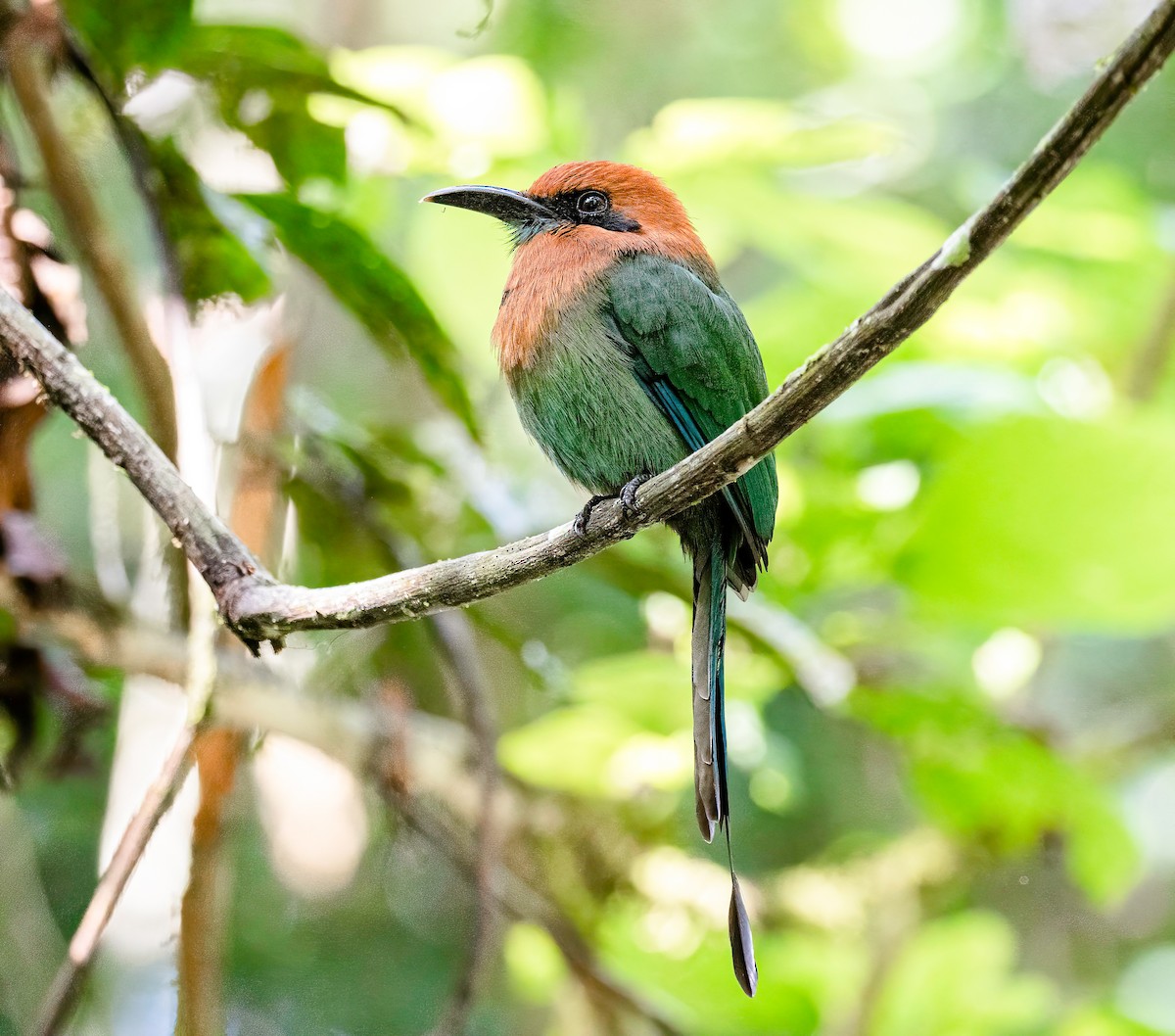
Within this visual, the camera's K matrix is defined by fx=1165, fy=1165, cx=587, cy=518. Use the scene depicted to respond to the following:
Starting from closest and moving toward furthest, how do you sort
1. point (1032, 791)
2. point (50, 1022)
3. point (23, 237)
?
point (50, 1022) < point (23, 237) < point (1032, 791)

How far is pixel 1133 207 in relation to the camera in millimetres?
2348

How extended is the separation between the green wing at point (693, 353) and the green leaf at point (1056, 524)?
0.42m

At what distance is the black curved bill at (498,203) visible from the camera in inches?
63.7

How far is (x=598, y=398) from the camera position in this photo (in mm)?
1598

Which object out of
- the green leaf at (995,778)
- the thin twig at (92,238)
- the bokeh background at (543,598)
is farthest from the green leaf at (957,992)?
the thin twig at (92,238)

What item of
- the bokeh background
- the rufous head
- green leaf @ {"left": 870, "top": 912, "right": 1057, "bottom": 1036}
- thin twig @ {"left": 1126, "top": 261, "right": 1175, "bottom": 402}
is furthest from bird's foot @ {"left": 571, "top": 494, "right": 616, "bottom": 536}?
thin twig @ {"left": 1126, "top": 261, "right": 1175, "bottom": 402}

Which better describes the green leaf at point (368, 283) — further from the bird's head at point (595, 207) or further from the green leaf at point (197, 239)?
the bird's head at point (595, 207)

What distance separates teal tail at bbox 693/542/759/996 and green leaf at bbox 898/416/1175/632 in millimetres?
446

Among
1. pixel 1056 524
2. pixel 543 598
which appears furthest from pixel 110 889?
pixel 543 598

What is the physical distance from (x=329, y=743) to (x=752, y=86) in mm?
3605

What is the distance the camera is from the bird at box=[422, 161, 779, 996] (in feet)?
5.09

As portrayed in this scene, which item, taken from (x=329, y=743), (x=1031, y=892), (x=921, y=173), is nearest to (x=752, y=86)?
(x=921, y=173)

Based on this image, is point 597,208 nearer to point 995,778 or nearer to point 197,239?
point 197,239

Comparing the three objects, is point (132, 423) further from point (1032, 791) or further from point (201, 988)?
point (1032, 791)
